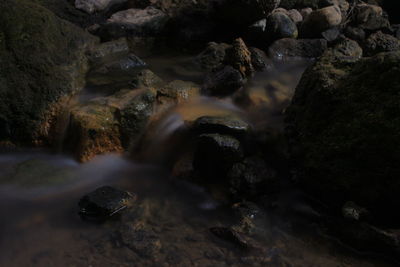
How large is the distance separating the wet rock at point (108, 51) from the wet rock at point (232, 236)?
16.5 ft

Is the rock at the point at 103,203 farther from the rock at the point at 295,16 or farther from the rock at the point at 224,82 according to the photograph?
the rock at the point at 295,16

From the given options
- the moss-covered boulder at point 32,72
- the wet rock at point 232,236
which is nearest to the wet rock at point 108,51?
the moss-covered boulder at point 32,72

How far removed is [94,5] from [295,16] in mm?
5550

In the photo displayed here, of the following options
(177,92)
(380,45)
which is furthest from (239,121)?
(380,45)

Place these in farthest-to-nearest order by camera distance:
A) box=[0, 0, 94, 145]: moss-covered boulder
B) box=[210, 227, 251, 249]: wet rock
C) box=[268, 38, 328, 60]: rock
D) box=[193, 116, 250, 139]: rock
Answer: box=[268, 38, 328, 60]: rock < box=[0, 0, 94, 145]: moss-covered boulder < box=[193, 116, 250, 139]: rock < box=[210, 227, 251, 249]: wet rock

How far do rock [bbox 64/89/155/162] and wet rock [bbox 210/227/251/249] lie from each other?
6.65ft

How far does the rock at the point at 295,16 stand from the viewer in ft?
33.8

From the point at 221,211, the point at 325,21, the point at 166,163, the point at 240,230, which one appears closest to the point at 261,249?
the point at 240,230

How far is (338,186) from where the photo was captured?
446cm

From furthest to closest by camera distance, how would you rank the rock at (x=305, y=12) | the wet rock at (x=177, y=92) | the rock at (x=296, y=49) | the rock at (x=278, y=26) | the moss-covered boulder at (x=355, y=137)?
the rock at (x=305, y=12) → the rock at (x=278, y=26) → the rock at (x=296, y=49) → the wet rock at (x=177, y=92) → the moss-covered boulder at (x=355, y=137)

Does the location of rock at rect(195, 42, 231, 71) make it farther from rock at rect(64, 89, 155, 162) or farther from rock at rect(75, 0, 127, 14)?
rock at rect(75, 0, 127, 14)

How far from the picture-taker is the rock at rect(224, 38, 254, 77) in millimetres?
7383

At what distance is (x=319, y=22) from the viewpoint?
9.73 metres

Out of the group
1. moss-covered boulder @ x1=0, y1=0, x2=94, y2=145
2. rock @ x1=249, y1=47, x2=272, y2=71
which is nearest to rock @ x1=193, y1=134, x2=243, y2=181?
moss-covered boulder @ x1=0, y1=0, x2=94, y2=145
